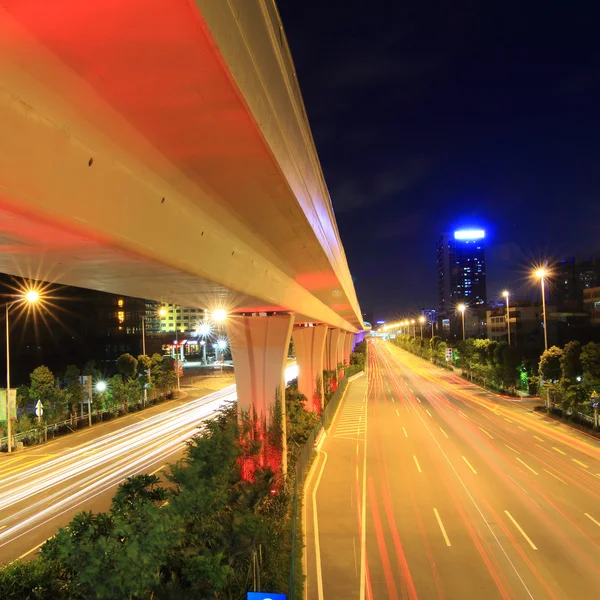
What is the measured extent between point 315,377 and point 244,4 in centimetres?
2678

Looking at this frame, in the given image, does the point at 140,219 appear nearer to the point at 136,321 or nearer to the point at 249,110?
the point at 249,110

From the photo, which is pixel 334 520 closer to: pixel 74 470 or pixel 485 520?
pixel 485 520

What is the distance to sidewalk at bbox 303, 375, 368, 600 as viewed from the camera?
32.1 feet

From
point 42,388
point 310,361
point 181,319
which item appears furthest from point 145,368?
point 181,319

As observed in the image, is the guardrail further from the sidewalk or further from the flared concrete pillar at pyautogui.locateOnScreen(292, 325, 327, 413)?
the flared concrete pillar at pyautogui.locateOnScreen(292, 325, 327, 413)

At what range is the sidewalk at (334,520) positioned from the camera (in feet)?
32.1

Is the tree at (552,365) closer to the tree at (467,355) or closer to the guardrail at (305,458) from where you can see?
the guardrail at (305,458)

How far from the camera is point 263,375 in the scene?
53.0ft

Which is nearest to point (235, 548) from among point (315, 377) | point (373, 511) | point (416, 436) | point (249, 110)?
point (373, 511)

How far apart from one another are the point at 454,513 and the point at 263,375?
7.37 m

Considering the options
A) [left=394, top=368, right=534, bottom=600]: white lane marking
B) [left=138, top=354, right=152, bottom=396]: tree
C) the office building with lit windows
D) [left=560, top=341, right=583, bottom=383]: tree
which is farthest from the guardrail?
the office building with lit windows

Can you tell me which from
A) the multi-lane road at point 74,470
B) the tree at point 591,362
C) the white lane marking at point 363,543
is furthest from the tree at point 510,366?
the white lane marking at point 363,543

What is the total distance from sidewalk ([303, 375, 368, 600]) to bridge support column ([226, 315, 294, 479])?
181 centimetres

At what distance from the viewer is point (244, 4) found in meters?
3.87
